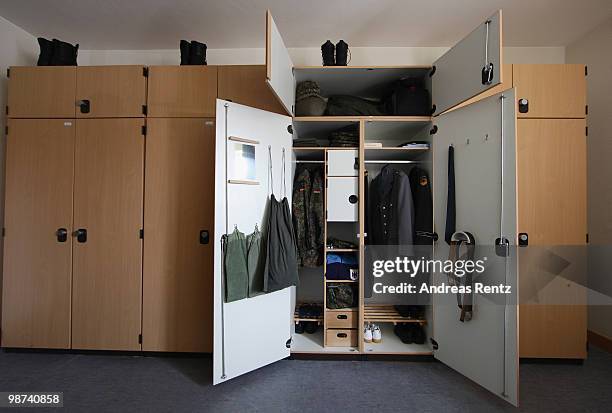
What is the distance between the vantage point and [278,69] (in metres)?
1.73

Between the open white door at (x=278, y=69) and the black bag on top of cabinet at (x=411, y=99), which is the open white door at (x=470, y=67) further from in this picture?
the open white door at (x=278, y=69)

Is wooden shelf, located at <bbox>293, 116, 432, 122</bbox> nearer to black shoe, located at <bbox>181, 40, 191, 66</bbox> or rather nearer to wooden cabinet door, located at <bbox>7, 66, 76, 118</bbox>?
black shoe, located at <bbox>181, 40, 191, 66</bbox>

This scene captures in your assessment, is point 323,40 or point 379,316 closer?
point 379,316

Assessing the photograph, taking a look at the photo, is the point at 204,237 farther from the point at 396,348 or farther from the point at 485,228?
the point at 485,228

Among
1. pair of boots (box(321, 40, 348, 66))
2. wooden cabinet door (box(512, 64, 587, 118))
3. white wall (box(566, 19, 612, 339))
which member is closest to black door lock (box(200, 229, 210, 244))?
pair of boots (box(321, 40, 348, 66))

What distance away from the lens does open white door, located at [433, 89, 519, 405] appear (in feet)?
5.10

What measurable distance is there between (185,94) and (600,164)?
3.72 m

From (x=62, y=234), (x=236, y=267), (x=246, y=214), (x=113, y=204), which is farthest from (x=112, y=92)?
(x=236, y=267)

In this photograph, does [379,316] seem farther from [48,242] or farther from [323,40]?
[48,242]

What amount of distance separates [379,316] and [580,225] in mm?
1767

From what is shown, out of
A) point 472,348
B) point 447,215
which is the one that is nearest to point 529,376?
point 472,348

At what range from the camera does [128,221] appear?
7.09 ft

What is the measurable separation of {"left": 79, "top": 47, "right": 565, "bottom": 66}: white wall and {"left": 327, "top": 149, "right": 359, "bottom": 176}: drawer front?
1.10m

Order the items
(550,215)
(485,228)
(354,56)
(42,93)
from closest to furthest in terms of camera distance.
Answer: (485,228) → (550,215) → (42,93) → (354,56)
